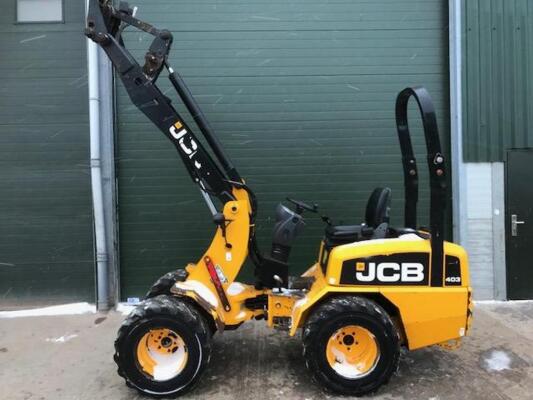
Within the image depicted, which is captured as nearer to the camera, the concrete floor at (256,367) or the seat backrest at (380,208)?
the concrete floor at (256,367)

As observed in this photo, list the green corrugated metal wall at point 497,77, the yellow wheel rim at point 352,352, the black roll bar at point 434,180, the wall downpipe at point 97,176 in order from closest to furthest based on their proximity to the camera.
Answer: the black roll bar at point 434,180 → the yellow wheel rim at point 352,352 → the wall downpipe at point 97,176 → the green corrugated metal wall at point 497,77

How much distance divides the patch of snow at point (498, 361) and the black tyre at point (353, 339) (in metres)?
1.21

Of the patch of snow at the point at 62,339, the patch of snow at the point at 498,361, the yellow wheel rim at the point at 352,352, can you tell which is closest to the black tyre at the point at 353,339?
the yellow wheel rim at the point at 352,352

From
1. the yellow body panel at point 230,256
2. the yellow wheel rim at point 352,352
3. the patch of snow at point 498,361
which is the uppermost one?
the yellow body panel at point 230,256

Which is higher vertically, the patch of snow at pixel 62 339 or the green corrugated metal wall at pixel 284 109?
the green corrugated metal wall at pixel 284 109

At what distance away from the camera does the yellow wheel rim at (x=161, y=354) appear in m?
3.81

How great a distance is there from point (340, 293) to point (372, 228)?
2.46ft

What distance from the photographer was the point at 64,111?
6.27 meters

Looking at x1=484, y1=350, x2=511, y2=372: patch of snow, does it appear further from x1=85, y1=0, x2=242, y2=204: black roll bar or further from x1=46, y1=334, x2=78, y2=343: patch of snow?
x1=46, y1=334, x2=78, y2=343: patch of snow

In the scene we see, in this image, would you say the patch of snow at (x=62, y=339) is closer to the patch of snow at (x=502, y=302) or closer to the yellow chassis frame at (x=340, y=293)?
the yellow chassis frame at (x=340, y=293)

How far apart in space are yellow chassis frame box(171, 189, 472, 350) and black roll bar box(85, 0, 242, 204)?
27 cm

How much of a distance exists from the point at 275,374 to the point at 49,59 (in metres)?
4.86

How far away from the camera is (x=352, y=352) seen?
3.86 meters

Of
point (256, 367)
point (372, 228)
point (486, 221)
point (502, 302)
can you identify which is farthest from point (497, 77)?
point (256, 367)
